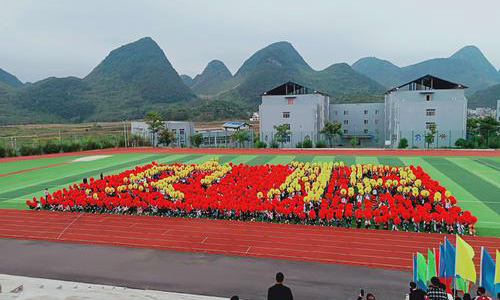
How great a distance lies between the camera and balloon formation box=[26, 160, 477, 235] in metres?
12.7

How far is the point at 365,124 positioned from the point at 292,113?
16139 mm

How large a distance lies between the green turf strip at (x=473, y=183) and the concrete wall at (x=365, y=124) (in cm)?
2832

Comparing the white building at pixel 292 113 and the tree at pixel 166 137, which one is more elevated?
the white building at pixel 292 113

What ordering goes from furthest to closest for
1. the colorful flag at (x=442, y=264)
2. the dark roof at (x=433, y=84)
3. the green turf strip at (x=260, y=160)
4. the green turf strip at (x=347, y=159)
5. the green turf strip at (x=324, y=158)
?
the dark roof at (x=433, y=84), the green turf strip at (x=324, y=158), the green turf strip at (x=260, y=160), the green turf strip at (x=347, y=159), the colorful flag at (x=442, y=264)

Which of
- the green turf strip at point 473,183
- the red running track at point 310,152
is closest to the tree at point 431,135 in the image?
the red running track at point 310,152

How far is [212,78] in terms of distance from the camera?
18700 cm

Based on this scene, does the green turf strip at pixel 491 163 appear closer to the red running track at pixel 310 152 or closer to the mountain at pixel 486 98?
the red running track at pixel 310 152

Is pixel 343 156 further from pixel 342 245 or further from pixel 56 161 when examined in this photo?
pixel 56 161

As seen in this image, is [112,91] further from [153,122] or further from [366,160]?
[366,160]

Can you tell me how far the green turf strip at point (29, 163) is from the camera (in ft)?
99.3

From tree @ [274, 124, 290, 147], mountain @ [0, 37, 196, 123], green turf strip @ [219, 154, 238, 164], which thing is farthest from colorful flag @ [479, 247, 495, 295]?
mountain @ [0, 37, 196, 123]

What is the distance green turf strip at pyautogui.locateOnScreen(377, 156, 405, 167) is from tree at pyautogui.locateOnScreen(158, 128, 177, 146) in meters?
28.0

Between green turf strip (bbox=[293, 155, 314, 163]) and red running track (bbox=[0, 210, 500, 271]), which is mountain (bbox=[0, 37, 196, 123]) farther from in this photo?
red running track (bbox=[0, 210, 500, 271])

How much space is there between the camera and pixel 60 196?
1645cm
